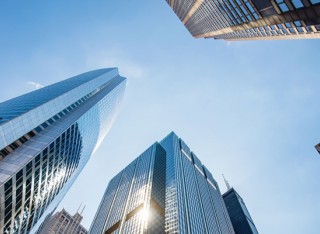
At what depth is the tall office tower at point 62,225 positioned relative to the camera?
507ft

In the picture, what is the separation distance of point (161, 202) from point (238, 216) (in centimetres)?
9282

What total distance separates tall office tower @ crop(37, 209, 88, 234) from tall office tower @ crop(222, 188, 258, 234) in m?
120

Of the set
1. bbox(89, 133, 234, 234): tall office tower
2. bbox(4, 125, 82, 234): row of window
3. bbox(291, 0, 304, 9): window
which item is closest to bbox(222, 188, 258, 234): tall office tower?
bbox(89, 133, 234, 234): tall office tower

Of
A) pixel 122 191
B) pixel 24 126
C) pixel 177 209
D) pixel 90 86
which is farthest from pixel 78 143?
pixel 122 191

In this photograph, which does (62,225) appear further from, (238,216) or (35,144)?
(35,144)

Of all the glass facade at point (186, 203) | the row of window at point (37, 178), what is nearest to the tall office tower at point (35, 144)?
the row of window at point (37, 178)

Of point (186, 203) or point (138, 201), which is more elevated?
point (138, 201)

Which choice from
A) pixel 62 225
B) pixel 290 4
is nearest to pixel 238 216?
pixel 62 225

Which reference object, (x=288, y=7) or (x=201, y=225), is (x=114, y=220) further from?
(x=288, y=7)

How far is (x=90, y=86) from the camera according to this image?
103m

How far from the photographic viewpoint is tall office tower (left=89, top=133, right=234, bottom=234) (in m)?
94.5

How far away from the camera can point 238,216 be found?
172625 mm

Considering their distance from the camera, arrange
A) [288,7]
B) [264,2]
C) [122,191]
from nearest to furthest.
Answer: [288,7]
[264,2]
[122,191]

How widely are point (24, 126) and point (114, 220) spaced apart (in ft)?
262
